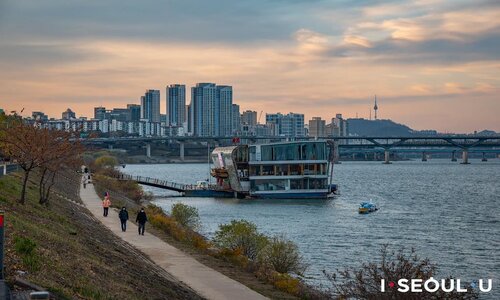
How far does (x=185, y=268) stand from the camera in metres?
29.5

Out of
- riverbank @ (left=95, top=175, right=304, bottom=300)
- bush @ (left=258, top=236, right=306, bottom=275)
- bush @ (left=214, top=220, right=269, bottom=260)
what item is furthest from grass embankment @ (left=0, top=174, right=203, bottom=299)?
bush @ (left=258, top=236, right=306, bottom=275)

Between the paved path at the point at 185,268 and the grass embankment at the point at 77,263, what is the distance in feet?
2.01

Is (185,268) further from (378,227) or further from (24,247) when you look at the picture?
(378,227)

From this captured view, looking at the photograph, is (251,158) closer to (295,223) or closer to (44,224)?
(295,223)

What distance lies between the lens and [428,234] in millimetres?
55531

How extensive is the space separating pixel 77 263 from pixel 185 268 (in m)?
7.90

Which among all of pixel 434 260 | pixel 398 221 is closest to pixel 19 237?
pixel 434 260

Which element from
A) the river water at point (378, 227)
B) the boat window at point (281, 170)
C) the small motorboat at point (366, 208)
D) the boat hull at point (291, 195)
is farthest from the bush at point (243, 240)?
the boat window at point (281, 170)

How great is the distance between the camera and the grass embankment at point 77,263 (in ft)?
59.4

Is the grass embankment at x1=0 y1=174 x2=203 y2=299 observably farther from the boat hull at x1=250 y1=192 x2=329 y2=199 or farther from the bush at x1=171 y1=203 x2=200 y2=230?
the boat hull at x1=250 y1=192 x2=329 y2=199

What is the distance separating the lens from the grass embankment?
59.4ft

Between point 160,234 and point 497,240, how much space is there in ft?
76.9

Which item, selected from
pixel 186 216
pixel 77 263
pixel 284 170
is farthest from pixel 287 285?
pixel 284 170

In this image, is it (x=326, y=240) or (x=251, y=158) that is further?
(x=251, y=158)
